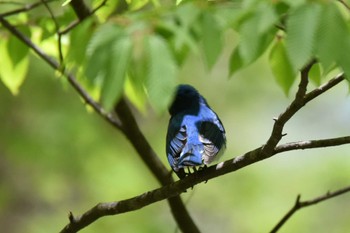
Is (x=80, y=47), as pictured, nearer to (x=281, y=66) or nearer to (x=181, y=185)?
(x=181, y=185)

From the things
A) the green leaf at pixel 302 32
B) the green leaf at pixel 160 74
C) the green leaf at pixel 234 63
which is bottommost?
the green leaf at pixel 234 63

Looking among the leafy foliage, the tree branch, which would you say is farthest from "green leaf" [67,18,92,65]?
the tree branch

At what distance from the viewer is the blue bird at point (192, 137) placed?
282 centimetres

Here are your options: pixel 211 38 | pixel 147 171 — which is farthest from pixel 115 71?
pixel 147 171

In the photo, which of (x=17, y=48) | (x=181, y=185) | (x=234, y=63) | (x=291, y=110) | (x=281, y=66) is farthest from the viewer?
(x=17, y=48)

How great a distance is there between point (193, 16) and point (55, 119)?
4.98m

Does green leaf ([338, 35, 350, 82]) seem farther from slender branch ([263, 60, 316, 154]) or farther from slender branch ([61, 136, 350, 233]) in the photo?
slender branch ([61, 136, 350, 233])

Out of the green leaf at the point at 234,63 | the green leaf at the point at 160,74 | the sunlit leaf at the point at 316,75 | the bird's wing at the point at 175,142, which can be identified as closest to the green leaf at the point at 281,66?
the sunlit leaf at the point at 316,75

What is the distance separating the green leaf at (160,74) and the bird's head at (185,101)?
6.83 ft

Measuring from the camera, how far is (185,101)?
12.2ft

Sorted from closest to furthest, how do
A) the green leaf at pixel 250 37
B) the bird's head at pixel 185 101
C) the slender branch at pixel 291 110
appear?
the green leaf at pixel 250 37, the slender branch at pixel 291 110, the bird's head at pixel 185 101

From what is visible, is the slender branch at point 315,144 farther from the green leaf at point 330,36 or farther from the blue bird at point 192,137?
the blue bird at point 192,137

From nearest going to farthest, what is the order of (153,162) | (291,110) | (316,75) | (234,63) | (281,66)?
(291,110) → (234,63) → (316,75) → (281,66) → (153,162)

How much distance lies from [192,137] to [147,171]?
11.5 feet
